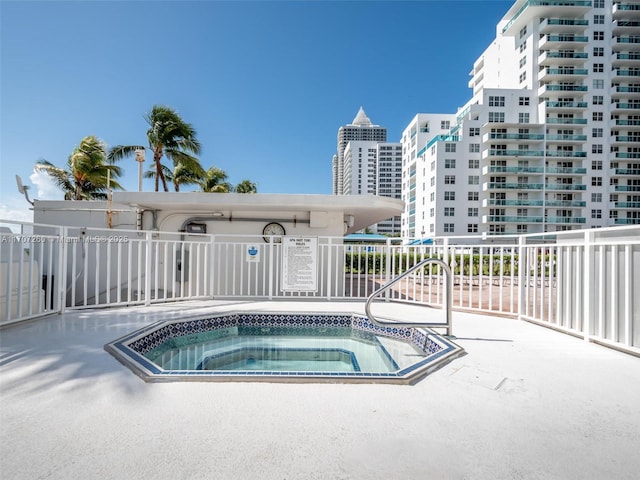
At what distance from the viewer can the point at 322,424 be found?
1809 mm

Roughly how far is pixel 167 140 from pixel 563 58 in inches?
1901

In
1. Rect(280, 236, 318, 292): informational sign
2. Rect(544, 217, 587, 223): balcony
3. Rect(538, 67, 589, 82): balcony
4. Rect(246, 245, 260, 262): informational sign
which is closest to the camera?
Rect(280, 236, 318, 292): informational sign

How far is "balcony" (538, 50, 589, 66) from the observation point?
3900 centimetres

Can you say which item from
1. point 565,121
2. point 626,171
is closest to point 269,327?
point 565,121

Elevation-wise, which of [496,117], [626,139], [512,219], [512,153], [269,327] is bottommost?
[269,327]

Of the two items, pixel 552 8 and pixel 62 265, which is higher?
pixel 552 8

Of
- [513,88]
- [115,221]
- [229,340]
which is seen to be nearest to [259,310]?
[229,340]

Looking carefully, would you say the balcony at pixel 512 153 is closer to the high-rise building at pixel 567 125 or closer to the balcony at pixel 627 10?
the high-rise building at pixel 567 125

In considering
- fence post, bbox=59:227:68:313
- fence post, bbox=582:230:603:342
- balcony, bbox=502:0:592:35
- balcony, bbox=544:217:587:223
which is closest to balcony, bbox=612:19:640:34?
balcony, bbox=502:0:592:35

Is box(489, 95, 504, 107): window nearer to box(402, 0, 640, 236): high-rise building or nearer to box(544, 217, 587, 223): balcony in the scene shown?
box(402, 0, 640, 236): high-rise building

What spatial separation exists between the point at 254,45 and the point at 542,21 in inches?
1796

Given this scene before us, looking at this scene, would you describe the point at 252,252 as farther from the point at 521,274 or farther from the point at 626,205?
the point at 626,205

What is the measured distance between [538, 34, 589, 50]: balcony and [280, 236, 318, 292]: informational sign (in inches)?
1978

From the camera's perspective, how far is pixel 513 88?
43625 millimetres
